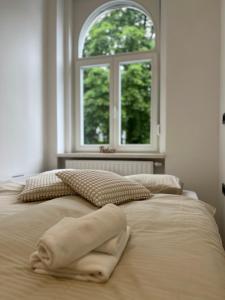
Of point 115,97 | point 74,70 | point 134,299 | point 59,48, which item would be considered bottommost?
point 134,299

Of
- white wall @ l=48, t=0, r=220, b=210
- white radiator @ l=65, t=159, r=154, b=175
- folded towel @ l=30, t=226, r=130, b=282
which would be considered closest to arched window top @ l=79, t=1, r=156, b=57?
white wall @ l=48, t=0, r=220, b=210

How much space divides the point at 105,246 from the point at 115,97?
2418mm

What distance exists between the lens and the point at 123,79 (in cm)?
304

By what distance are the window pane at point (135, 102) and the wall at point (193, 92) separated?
402 millimetres

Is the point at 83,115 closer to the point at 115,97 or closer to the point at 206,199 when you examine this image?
the point at 115,97

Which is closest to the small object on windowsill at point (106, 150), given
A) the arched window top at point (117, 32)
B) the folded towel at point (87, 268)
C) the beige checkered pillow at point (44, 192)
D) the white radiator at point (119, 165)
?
the white radiator at point (119, 165)

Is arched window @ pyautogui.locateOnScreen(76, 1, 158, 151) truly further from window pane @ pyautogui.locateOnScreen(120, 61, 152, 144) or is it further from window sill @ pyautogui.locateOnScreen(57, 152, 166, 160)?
window sill @ pyautogui.locateOnScreen(57, 152, 166, 160)

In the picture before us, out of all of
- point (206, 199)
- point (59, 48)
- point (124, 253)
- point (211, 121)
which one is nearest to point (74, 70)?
point (59, 48)

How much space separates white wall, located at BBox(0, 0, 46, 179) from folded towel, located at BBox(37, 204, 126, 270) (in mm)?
1787

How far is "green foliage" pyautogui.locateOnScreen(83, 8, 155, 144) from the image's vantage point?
2969mm

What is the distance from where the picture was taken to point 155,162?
8.86ft

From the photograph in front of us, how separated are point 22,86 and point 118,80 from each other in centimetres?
105

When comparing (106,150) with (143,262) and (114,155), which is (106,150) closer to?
(114,155)

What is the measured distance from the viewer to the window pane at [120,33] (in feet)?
9.80
